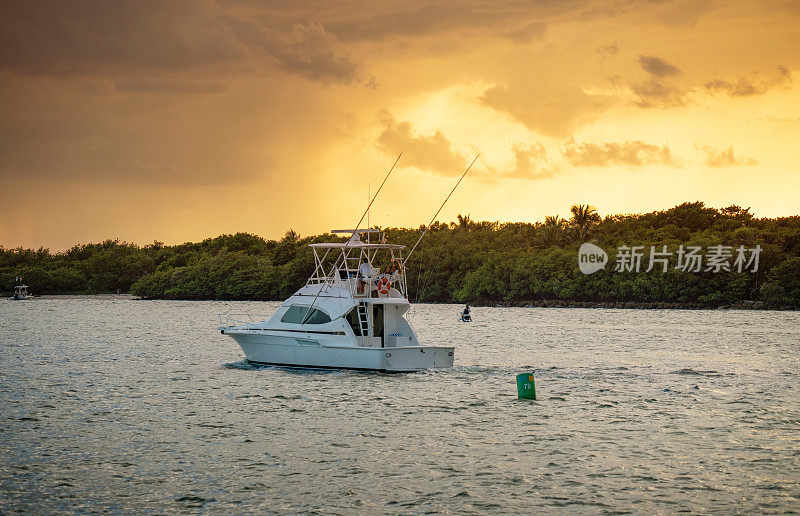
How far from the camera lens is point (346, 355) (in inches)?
1283

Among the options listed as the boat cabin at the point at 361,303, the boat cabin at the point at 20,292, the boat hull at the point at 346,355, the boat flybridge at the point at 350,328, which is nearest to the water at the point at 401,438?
the boat hull at the point at 346,355

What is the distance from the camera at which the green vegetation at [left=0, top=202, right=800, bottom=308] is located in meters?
118

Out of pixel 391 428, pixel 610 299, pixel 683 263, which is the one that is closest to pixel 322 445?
Answer: pixel 391 428

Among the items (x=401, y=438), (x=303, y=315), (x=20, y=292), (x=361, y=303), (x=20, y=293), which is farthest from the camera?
(x=20, y=292)

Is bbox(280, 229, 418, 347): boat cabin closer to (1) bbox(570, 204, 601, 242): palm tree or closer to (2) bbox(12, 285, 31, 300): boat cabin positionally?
(1) bbox(570, 204, 601, 242): palm tree

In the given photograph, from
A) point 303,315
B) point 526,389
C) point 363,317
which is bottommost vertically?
point 526,389

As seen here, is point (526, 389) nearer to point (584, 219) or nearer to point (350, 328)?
point (350, 328)

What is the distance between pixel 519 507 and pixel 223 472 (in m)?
6.79

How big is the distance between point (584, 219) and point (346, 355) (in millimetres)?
119870

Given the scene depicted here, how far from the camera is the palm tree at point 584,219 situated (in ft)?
477

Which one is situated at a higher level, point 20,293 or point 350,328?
point 20,293

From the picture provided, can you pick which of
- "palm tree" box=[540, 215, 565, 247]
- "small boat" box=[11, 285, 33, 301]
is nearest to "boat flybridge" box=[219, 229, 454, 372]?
"palm tree" box=[540, 215, 565, 247]

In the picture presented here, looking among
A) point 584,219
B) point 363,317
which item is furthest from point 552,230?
point 363,317

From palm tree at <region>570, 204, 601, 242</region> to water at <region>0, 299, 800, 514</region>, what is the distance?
339 ft
